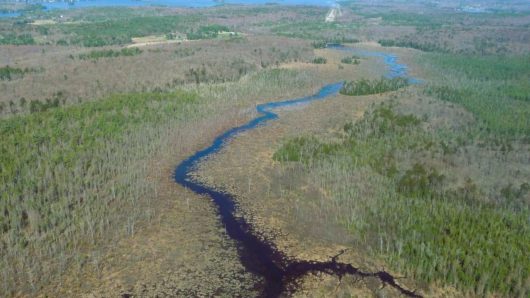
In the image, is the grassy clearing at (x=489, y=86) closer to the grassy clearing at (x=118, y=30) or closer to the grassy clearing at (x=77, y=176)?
the grassy clearing at (x=77, y=176)

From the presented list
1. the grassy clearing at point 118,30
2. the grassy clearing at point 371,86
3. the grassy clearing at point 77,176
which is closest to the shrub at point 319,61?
the grassy clearing at point 371,86

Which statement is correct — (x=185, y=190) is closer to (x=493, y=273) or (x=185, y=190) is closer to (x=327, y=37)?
(x=493, y=273)

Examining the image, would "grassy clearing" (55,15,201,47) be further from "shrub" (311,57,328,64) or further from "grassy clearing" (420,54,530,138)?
"grassy clearing" (420,54,530,138)

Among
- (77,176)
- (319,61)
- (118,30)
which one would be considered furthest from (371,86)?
(118,30)

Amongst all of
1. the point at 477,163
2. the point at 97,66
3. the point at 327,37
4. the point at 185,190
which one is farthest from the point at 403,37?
the point at 185,190

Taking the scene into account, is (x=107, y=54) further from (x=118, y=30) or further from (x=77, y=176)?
(x=77, y=176)

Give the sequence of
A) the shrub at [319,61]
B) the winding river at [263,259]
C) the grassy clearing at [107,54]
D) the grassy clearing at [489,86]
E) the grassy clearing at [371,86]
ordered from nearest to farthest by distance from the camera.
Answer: the winding river at [263,259] < the grassy clearing at [489,86] < the grassy clearing at [371,86] < the shrub at [319,61] < the grassy clearing at [107,54]
